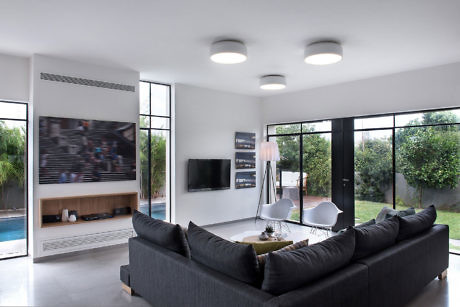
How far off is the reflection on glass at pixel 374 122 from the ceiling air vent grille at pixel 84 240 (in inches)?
185

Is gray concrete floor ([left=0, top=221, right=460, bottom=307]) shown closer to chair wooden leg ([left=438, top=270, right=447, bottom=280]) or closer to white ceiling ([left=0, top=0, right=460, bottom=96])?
chair wooden leg ([left=438, top=270, right=447, bottom=280])

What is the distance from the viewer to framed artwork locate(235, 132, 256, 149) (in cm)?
731

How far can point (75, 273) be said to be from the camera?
4.09 meters

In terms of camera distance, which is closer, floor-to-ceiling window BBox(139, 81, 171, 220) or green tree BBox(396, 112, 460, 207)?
green tree BBox(396, 112, 460, 207)

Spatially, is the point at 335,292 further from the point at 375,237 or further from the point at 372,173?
the point at 372,173

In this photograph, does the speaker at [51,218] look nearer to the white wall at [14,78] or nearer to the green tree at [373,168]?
the white wall at [14,78]

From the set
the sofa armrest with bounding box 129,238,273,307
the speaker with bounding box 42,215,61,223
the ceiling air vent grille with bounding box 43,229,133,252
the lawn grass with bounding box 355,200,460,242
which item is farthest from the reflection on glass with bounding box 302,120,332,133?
the speaker with bounding box 42,215,61,223

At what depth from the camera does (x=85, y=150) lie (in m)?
4.95

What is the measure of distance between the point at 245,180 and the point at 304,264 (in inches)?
212

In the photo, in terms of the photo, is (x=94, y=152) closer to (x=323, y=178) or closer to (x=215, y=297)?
(x=215, y=297)

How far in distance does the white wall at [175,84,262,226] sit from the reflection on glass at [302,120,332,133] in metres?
1.24

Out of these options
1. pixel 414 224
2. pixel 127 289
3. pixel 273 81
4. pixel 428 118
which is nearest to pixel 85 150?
pixel 127 289

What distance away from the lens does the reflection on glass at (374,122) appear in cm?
576

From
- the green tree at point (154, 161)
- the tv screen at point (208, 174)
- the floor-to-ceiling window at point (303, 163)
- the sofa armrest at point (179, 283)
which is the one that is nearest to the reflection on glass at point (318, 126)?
the floor-to-ceiling window at point (303, 163)
